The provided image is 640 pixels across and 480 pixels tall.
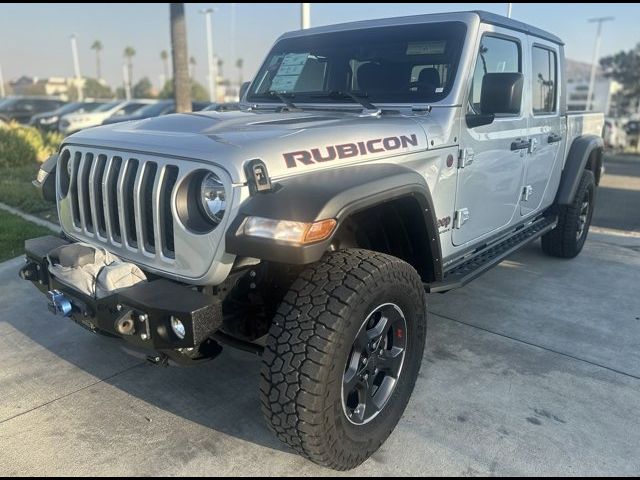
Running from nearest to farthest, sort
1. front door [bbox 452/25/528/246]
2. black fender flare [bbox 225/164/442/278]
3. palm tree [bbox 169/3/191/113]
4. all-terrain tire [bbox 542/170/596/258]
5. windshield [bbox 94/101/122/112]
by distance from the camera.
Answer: black fender flare [bbox 225/164/442/278]
front door [bbox 452/25/528/246]
all-terrain tire [bbox 542/170/596/258]
palm tree [bbox 169/3/191/113]
windshield [bbox 94/101/122/112]

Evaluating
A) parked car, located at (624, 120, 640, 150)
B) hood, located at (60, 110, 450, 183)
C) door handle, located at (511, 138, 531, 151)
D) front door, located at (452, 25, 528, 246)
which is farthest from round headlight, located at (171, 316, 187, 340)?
parked car, located at (624, 120, 640, 150)

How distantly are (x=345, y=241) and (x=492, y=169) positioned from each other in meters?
1.40

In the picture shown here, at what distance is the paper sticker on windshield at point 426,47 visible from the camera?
3.39 m

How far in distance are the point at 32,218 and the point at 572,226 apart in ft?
20.6

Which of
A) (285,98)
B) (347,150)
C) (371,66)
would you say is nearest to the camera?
(347,150)

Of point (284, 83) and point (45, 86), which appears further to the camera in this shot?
point (45, 86)

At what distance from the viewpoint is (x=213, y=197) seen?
2.29 meters

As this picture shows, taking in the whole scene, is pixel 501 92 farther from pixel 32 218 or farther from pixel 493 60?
pixel 32 218

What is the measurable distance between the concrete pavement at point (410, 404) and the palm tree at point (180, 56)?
905 centimetres

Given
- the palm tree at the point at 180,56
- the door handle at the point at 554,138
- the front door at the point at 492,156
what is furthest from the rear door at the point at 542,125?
the palm tree at the point at 180,56

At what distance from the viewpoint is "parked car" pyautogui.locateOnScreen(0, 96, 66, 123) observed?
22219mm

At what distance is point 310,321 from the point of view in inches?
84.8

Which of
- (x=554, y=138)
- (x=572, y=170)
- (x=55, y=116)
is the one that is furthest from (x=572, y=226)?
(x=55, y=116)

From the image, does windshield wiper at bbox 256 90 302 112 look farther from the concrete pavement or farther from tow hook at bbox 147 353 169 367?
tow hook at bbox 147 353 169 367
